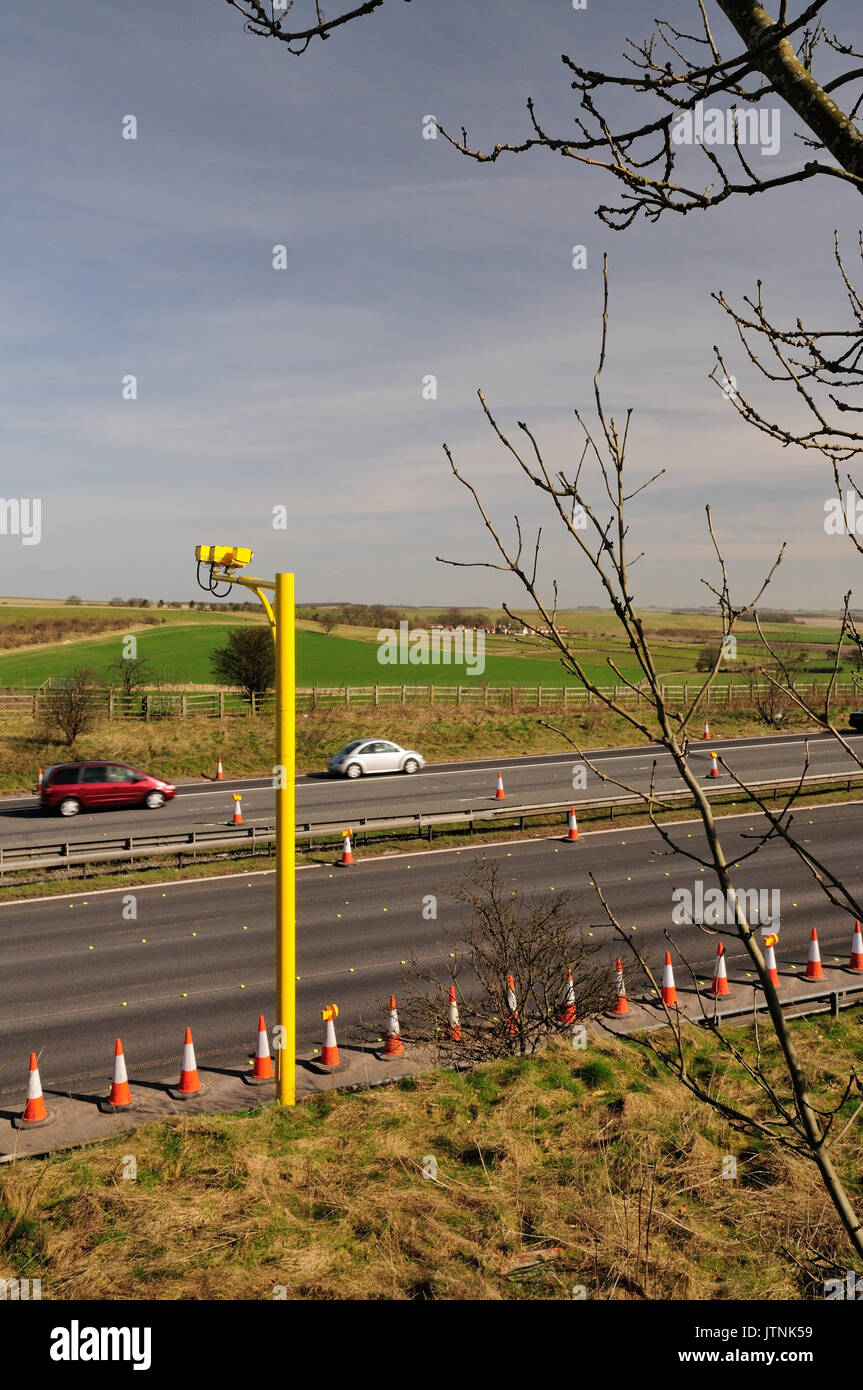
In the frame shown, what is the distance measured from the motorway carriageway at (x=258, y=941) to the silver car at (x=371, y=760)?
1159 cm

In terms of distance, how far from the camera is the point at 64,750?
36750 mm

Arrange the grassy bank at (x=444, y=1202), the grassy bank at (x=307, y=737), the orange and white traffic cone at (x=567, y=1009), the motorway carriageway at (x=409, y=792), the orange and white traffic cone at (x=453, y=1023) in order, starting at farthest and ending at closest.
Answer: the grassy bank at (x=307, y=737), the motorway carriageway at (x=409, y=792), the orange and white traffic cone at (x=567, y=1009), the orange and white traffic cone at (x=453, y=1023), the grassy bank at (x=444, y=1202)

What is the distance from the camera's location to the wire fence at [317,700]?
138 feet

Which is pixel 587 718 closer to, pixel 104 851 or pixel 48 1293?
pixel 104 851

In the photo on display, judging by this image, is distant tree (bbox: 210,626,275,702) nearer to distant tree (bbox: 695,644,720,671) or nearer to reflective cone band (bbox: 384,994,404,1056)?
distant tree (bbox: 695,644,720,671)

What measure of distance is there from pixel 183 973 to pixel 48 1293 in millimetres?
9139

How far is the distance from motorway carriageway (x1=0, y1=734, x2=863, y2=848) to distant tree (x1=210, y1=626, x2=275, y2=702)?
10604 millimetres

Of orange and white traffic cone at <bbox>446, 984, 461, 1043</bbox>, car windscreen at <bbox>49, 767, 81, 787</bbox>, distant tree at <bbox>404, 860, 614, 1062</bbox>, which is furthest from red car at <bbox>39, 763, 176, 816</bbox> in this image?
orange and white traffic cone at <bbox>446, 984, 461, 1043</bbox>

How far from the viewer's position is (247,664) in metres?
45.8

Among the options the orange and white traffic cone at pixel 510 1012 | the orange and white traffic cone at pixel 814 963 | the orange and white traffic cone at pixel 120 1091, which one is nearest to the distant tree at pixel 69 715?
the orange and white traffic cone at pixel 120 1091

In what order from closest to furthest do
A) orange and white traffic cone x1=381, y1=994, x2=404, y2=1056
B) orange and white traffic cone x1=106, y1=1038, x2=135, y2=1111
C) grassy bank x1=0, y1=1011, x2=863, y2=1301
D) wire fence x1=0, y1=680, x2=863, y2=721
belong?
1. grassy bank x1=0, y1=1011, x2=863, y2=1301
2. orange and white traffic cone x1=106, y1=1038, x2=135, y2=1111
3. orange and white traffic cone x1=381, y1=994, x2=404, y2=1056
4. wire fence x1=0, y1=680, x2=863, y2=721

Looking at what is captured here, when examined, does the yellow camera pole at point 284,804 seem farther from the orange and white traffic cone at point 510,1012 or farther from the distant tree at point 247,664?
the distant tree at point 247,664

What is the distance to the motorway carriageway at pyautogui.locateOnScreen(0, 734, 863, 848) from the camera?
27250 millimetres
